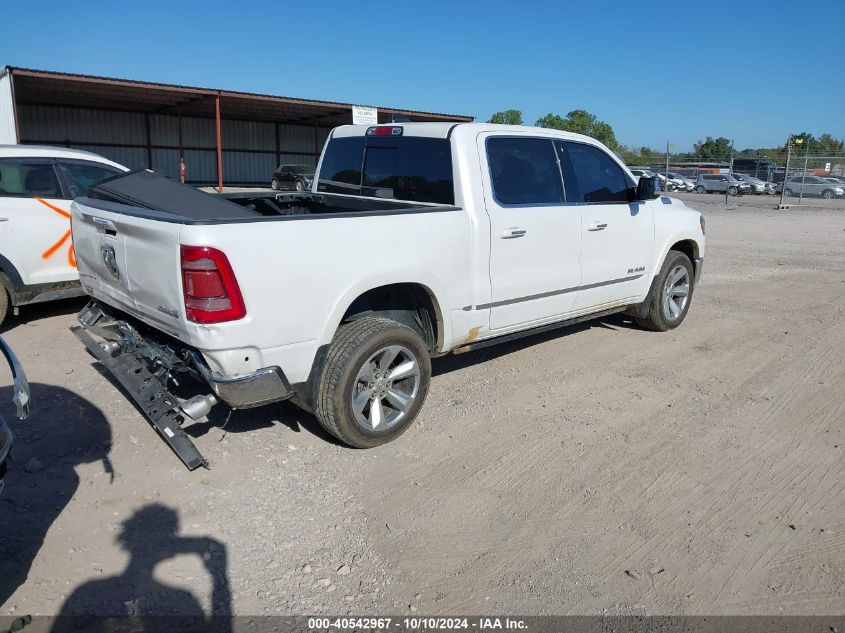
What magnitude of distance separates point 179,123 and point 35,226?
2588cm

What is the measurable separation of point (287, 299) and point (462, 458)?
59.1 inches

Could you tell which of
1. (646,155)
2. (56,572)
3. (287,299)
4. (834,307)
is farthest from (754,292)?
(646,155)

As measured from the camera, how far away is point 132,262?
396 centimetres

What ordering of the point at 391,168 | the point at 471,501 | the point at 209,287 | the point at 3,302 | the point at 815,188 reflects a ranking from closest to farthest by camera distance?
the point at 209,287 → the point at 471,501 → the point at 391,168 → the point at 3,302 → the point at 815,188

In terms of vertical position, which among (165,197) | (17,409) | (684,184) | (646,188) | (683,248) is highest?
(684,184)

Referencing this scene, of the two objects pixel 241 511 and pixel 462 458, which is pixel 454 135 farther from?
pixel 241 511

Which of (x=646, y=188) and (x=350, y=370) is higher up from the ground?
(x=646, y=188)

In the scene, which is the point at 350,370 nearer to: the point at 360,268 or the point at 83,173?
the point at 360,268

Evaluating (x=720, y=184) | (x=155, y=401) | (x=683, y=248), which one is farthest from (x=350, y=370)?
(x=720, y=184)

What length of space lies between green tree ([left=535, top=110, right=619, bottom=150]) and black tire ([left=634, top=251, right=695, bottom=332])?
54.1 m

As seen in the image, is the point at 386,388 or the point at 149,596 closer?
the point at 149,596

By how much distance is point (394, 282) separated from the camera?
428 centimetres

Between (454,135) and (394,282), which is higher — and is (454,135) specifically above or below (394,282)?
above

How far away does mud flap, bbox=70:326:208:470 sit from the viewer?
3.70 metres
